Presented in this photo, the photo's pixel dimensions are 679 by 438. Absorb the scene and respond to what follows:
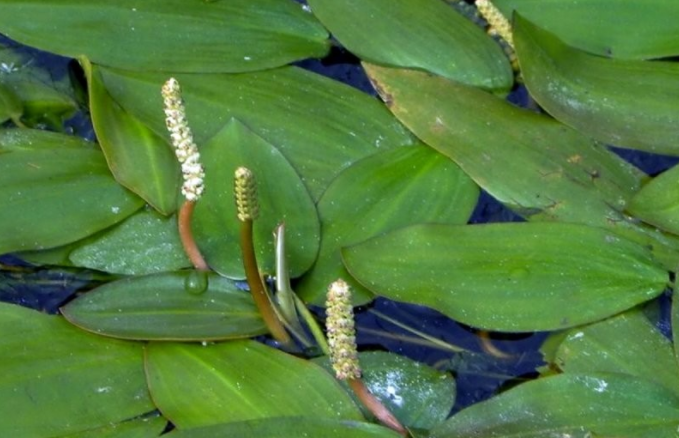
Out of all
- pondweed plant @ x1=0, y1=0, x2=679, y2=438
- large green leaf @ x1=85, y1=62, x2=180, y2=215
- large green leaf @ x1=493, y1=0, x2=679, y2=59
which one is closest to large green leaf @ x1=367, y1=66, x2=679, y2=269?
pondweed plant @ x1=0, y1=0, x2=679, y2=438

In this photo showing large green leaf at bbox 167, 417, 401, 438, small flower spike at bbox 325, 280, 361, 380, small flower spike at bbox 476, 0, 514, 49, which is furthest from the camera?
small flower spike at bbox 476, 0, 514, 49

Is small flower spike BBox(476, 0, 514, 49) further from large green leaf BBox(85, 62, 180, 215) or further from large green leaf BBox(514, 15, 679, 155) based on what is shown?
large green leaf BBox(85, 62, 180, 215)

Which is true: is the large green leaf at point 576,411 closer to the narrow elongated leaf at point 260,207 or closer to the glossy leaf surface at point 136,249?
the narrow elongated leaf at point 260,207

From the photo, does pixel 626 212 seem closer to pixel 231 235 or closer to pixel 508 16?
pixel 508 16

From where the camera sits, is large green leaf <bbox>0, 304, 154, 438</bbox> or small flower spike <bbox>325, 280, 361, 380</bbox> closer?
small flower spike <bbox>325, 280, 361, 380</bbox>

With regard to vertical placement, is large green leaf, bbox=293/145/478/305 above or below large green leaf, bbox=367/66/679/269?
below

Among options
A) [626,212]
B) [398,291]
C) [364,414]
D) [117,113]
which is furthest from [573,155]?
[117,113]
